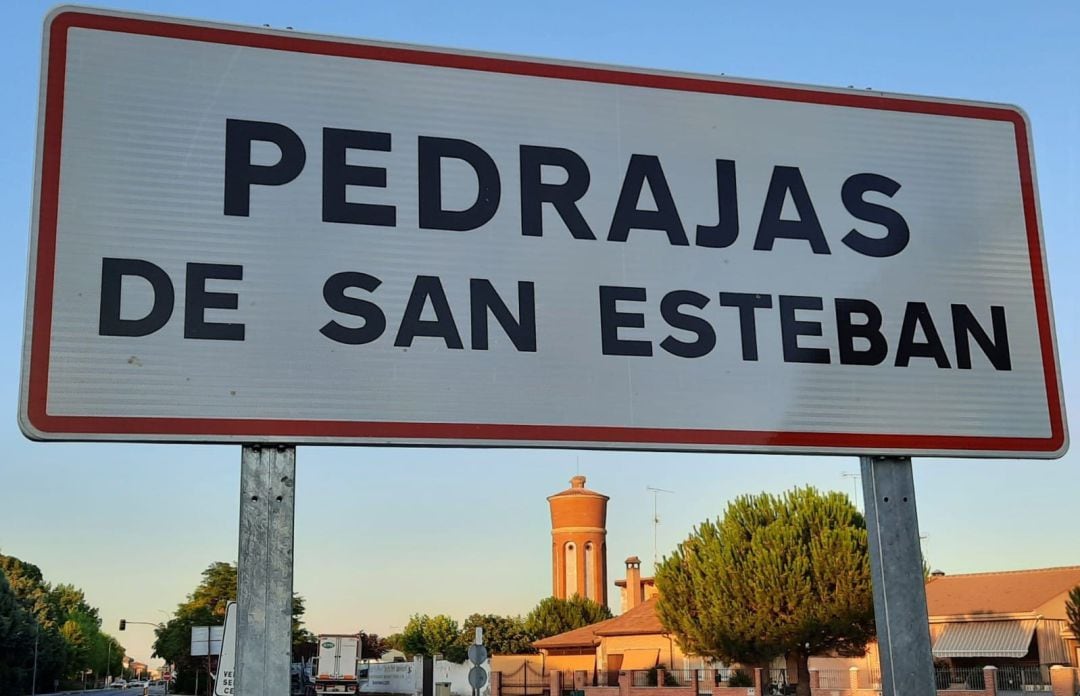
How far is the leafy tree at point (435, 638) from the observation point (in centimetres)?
7044

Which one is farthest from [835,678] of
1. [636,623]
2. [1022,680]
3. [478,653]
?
[478,653]

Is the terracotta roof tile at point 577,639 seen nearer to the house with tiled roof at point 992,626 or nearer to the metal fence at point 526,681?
the metal fence at point 526,681

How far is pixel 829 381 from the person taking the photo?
325 centimetres

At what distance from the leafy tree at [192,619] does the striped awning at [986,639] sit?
38.3 meters

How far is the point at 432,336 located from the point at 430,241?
10.9 inches

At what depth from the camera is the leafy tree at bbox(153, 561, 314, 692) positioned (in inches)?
2749

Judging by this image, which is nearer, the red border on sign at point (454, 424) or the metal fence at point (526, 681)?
the red border on sign at point (454, 424)

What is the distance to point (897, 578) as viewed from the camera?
3061 millimetres

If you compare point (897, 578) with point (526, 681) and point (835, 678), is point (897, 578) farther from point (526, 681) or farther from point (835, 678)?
point (526, 681)

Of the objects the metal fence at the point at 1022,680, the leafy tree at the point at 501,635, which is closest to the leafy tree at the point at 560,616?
the leafy tree at the point at 501,635

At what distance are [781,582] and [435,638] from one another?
3784cm

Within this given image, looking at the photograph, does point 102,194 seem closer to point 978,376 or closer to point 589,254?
point 589,254

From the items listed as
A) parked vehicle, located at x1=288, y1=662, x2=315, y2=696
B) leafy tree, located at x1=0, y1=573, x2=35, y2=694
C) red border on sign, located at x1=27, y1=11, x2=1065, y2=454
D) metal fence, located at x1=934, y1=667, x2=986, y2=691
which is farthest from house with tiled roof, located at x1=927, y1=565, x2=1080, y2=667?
leafy tree, located at x1=0, y1=573, x2=35, y2=694

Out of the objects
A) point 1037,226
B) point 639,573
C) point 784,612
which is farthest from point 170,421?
point 639,573
